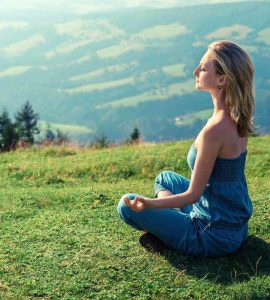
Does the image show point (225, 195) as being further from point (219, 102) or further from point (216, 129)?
point (219, 102)

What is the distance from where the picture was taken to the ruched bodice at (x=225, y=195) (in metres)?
5.92

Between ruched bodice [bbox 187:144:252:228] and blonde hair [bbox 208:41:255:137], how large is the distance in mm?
475

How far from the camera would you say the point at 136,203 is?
18.7 ft

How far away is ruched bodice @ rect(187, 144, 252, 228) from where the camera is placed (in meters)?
5.92

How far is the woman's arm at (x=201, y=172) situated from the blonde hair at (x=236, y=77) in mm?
303

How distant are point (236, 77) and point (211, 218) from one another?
1.51 metres

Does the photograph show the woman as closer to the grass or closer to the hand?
the hand

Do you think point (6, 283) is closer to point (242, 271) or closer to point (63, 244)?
point (63, 244)

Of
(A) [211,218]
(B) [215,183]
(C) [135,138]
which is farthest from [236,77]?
(C) [135,138]

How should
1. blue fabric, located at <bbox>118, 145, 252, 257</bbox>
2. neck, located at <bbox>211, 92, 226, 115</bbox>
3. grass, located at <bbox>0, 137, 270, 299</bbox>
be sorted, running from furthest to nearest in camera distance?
blue fabric, located at <bbox>118, 145, 252, 257</bbox>, neck, located at <bbox>211, 92, 226, 115</bbox>, grass, located at <bbox>0, 137, 270, 299</bbox>

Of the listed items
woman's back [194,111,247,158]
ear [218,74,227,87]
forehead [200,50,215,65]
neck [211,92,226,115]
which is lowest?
woman's back [194,111,247,158]

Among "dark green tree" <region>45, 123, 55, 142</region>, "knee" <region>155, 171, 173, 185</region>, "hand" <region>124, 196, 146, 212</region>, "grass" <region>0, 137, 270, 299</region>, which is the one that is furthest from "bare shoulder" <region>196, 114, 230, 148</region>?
"dark green tree" <region>45, 123, 55, 142</region>

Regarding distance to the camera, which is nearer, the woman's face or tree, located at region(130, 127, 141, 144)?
the woman's face

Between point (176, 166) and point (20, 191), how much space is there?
421 cm
